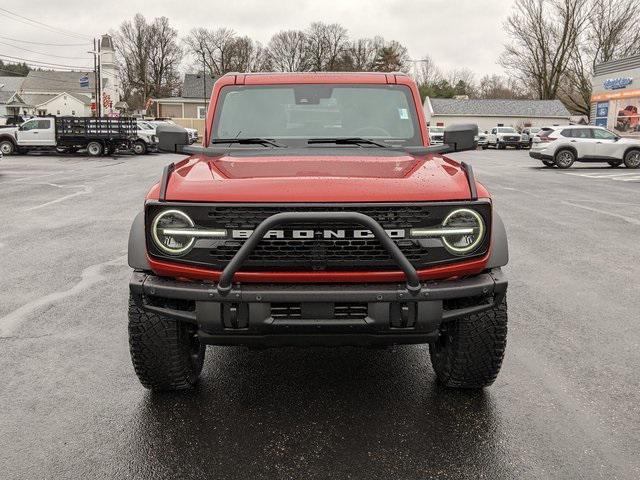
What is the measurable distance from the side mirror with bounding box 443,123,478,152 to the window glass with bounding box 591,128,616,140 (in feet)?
71.6

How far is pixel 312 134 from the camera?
4262 millimetres

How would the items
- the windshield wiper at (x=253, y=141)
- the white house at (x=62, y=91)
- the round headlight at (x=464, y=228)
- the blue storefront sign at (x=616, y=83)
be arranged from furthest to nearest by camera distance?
the white house at (x=62, y=91) < the blue storefront sign at (x=616, y=83) < the windshield wiper at (x=253, y=141) < the round headlight at (x=464, y=228)

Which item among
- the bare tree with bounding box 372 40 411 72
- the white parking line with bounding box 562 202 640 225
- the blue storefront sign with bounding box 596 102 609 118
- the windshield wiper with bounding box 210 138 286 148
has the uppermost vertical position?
the bare tree with bounding box 372 40 411 72

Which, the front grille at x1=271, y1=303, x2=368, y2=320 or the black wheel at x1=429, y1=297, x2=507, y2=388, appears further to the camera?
the black wheel at x1=429, y1=297, x2=507, y2=388

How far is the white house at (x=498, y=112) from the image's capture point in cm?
6881

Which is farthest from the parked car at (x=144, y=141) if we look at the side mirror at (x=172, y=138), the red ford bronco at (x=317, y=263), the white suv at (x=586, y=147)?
the red ford bronco at (x=317, y=263)

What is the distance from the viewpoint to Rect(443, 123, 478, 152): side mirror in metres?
4.14

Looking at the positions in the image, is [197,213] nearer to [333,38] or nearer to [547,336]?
[547,336]

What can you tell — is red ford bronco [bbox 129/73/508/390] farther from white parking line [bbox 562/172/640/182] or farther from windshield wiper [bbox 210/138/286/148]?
white parking line [bbox 562/172/640/182]

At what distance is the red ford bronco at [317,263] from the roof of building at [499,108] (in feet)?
232

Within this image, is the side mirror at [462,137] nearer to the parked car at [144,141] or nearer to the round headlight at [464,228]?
the round headlight at [464,228]

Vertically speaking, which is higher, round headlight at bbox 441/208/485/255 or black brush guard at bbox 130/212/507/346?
round headlight at bbox 441/208/485/255

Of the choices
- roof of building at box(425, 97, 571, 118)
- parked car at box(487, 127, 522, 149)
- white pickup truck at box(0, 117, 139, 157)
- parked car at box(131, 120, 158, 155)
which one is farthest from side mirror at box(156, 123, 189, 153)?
roof of building at box(425, 97, 571, 118)

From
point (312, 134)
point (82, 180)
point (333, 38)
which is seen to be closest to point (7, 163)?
point (82, 180)
